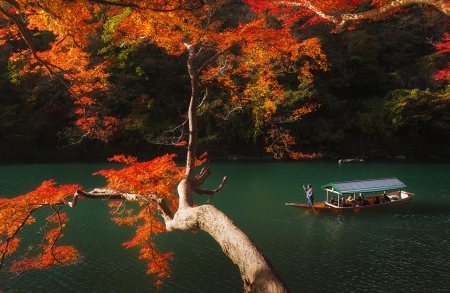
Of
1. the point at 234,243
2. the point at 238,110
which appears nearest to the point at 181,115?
the point at 234,243

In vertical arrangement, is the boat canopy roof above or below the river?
above

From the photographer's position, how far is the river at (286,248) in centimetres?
732

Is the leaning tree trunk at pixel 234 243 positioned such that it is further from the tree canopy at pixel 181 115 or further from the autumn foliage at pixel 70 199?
the autumn foliage at pixel 70 199

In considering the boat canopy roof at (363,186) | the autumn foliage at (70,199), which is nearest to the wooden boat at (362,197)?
the boat canopy roof at (363,186)

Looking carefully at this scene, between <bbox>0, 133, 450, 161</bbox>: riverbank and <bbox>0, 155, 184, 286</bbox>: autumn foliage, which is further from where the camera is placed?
<bbox>0, 133, 450, 161</bbox>: riverbank

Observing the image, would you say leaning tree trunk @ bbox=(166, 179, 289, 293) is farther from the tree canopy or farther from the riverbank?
the riverbank

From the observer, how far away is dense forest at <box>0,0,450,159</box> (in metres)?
22.6

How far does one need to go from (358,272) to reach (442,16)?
23442 mm

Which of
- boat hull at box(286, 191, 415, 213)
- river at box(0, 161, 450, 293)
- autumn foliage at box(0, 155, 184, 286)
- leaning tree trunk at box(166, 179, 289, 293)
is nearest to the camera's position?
leaning tree trunk at box(166, 179, 289, 293)

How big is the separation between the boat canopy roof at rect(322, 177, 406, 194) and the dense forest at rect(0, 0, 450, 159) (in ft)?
31.6

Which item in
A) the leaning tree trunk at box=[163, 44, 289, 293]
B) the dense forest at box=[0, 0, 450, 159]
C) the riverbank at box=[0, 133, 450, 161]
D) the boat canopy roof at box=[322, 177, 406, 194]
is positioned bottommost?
the boat canopy roof at box=[322, 177, 406, 194]

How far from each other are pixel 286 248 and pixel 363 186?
5.81 meters

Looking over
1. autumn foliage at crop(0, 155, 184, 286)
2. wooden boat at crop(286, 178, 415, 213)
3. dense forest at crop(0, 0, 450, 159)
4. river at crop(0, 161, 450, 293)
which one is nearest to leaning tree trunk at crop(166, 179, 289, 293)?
autumn foliage at crop(0, 155, 184, 286)

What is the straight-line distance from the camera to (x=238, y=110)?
22719mm
